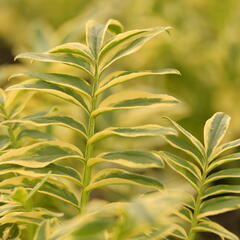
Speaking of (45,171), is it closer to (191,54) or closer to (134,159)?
(134,159)

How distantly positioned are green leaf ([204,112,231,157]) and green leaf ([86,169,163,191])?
0.33ft

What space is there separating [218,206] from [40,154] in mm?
259

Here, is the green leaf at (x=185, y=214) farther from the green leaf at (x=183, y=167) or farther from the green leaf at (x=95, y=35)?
the green leaf at (x=95, y=35)

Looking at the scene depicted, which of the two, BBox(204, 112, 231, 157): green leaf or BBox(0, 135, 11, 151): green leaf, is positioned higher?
BBox(204, 112, 231, 157): green leaf

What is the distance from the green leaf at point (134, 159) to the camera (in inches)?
28.0

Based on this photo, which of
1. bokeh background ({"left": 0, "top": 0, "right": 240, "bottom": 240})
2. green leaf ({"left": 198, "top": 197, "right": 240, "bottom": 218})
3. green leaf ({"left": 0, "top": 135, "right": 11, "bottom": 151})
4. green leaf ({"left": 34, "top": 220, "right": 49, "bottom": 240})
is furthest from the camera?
bokeh background ({"left": 0, "top": 0, "right": 240, "bottom": 240})

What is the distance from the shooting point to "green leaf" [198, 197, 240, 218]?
2.39 feet

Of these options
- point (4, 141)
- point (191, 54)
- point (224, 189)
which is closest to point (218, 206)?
point (224, 189)

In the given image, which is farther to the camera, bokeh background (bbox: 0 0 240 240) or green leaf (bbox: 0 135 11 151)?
bokeh background (bbox: 0 0 240 240)

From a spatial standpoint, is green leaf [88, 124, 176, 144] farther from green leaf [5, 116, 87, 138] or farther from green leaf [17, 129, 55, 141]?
green leaf [17, 129, 55, 141]

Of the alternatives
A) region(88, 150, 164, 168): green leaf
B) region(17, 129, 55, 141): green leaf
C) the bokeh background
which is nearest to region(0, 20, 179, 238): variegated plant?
region(88, 150, 164, 168): green leaf

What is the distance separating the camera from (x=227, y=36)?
80.0 inches

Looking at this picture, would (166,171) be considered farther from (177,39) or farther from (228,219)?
(177,39)

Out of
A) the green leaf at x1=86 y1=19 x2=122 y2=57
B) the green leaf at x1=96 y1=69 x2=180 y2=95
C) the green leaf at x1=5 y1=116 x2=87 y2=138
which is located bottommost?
the green leaf at x1=5 y1=116 x2=87 y2=138
